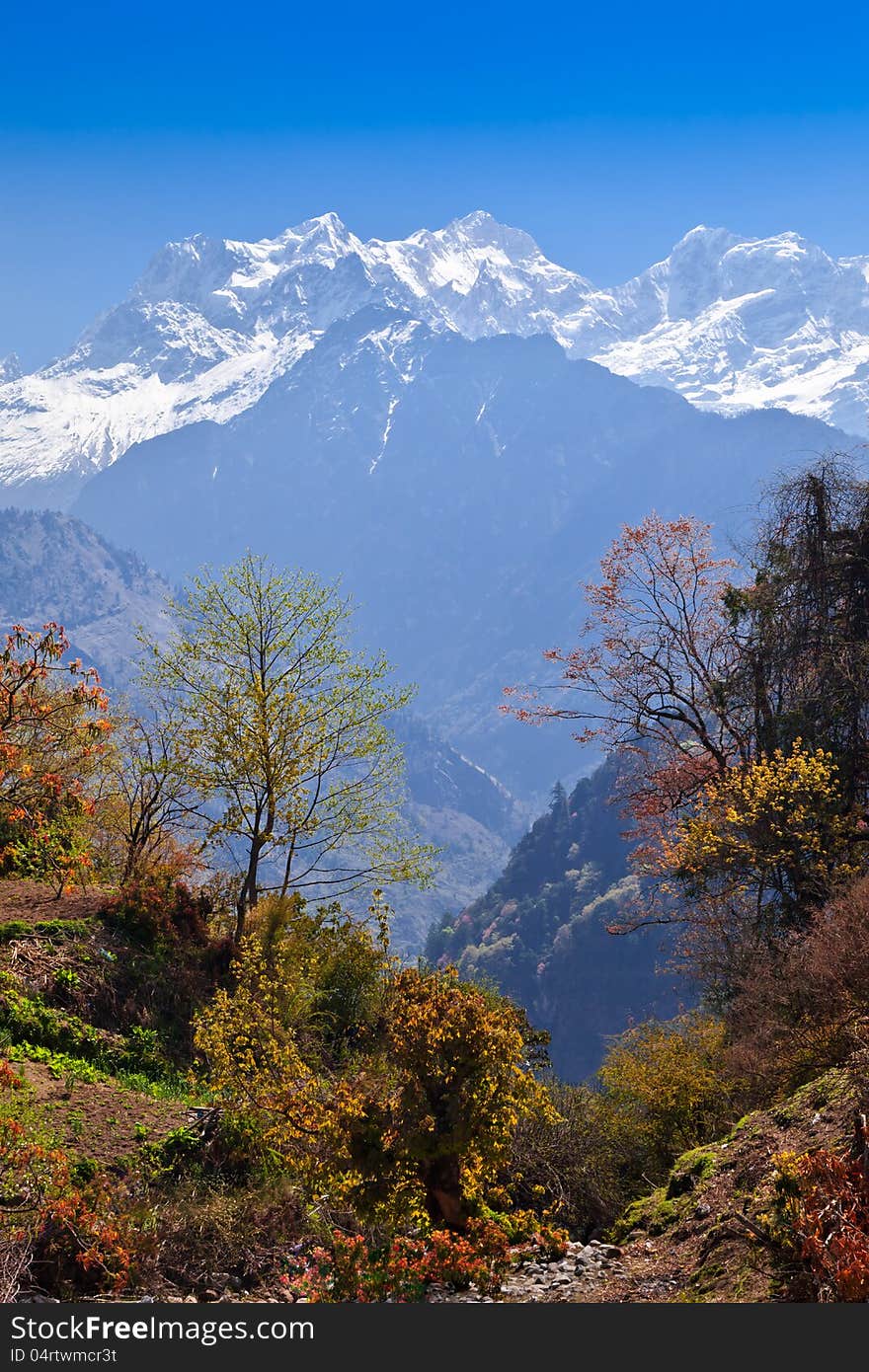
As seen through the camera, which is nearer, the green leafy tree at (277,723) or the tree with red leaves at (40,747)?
the tree with red leaves at (40,747)

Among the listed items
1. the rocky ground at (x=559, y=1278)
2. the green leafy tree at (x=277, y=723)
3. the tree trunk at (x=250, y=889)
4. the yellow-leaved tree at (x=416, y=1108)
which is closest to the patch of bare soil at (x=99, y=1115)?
the yellow-leaved tree at (x=416, y=1108)

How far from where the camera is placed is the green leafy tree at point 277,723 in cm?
2348

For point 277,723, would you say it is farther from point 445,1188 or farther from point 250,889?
point 445,1188

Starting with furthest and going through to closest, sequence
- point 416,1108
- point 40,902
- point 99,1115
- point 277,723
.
A: point 277,723
point 40,902
point 99,1115
point 416,1108

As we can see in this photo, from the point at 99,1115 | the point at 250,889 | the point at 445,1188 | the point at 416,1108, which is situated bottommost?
the point at 445,1188

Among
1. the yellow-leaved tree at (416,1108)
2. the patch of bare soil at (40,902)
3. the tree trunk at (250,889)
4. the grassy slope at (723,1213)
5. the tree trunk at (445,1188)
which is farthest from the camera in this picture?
the tree trunk at (250,889)

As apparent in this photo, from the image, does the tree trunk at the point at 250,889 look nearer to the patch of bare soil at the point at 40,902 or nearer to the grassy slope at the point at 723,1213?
the patch of bare soil at the point at 40,902

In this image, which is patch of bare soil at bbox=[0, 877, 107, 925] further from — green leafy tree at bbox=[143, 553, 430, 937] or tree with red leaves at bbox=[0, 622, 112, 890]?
green leafy tree at bbox=[143, 553, 430, 937]

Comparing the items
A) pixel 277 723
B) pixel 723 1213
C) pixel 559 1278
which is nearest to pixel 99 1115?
pixel 559 1278

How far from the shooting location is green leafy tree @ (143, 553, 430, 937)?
23.5 meters

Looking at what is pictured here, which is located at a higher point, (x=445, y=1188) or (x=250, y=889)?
(x=250, y=889)

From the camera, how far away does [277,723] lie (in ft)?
78.0

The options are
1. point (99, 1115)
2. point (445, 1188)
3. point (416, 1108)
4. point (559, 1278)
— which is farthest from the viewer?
point (99, 1115)

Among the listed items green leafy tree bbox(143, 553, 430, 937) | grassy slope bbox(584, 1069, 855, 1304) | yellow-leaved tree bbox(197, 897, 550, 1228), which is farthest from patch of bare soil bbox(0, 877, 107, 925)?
grassy slope bbox(584, 1069, 855, 1304)
